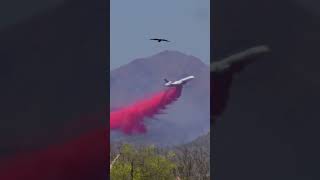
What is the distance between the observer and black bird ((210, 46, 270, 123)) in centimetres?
750

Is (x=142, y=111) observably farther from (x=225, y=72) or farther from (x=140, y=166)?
(x=225, y=72)

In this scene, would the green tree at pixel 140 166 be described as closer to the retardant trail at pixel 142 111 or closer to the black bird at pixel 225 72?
the retardant trail at pixel 142 111

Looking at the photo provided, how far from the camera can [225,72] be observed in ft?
25.2

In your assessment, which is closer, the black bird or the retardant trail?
the black bird

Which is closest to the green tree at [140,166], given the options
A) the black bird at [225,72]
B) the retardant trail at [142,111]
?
the retardant trail at [142,111]
